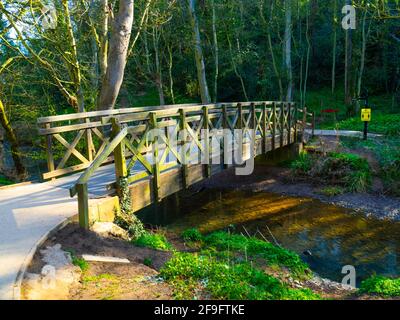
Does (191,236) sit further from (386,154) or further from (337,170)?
(386,154)

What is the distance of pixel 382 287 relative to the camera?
551 centimetres

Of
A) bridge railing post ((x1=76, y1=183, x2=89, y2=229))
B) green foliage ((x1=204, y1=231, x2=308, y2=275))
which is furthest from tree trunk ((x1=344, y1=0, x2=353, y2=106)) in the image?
bridge railing post ((x1=76, y1=183, x2=89, y2=229))

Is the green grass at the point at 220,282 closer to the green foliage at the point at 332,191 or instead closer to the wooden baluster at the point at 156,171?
the wooden baluster at the point at 156,171

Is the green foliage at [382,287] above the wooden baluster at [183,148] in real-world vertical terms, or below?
below

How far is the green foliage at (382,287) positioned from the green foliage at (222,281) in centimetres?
126

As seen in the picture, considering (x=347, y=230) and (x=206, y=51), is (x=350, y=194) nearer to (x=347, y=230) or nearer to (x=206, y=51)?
(x=347, y=230)

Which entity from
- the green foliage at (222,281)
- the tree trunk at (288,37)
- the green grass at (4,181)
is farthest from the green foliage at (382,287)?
the tree trunk at (288,37)

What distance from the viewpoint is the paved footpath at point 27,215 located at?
397 cm

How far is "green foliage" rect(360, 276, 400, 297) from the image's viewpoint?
17.7 feet

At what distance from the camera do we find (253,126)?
10.7m

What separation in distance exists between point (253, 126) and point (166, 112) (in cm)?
426

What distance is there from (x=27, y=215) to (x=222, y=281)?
10.2 ft
